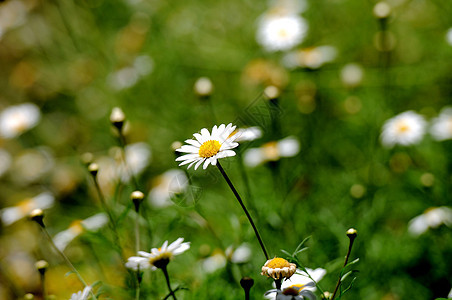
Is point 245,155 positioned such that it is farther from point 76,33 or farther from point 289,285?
point 76,33

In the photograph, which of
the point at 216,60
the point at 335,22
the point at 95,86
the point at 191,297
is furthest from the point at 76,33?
the point at 191,297

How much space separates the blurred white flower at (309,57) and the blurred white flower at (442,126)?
57cm

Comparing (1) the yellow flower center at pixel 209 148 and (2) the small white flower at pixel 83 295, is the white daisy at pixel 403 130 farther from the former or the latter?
(2) the small white flower at pixel 83 295

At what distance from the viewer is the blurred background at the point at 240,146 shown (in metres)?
1.72

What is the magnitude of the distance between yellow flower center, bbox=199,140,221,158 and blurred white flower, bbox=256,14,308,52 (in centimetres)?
138

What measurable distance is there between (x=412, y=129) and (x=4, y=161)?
2535 mm

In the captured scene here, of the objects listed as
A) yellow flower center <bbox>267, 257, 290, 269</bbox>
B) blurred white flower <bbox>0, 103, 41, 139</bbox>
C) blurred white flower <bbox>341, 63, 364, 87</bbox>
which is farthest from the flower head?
blurred white flower <bbox>0, 103, 41, 139</bbox>

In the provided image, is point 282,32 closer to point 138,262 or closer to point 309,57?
point 309,57

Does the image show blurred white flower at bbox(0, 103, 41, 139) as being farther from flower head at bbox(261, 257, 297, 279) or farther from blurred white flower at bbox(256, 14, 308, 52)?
flower head at bbox(261, 257, 297, 279)

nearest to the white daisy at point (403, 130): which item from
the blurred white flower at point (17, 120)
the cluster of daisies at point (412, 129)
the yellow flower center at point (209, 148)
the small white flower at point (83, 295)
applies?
the cluster of daisies at point (412, 129)

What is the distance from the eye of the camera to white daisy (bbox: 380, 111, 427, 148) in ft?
6.25

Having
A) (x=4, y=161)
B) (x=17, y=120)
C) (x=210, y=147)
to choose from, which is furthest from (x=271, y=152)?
(x=4, y=161)

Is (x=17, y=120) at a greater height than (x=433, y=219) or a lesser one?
greater

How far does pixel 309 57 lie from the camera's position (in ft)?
7.77
